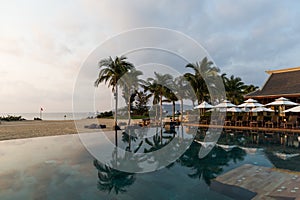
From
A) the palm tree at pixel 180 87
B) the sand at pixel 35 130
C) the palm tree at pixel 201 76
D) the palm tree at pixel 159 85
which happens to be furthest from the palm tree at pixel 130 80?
the palm tree at pixel 201 76

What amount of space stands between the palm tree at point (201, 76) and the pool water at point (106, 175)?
1364 centimetres

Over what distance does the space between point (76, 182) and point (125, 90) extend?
46.3ft

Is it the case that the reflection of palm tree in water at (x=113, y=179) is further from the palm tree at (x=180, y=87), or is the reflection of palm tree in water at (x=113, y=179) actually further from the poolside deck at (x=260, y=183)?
the palm tree at (x=180, y=87)

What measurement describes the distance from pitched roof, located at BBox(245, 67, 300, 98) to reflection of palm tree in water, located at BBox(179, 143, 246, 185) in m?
12.6

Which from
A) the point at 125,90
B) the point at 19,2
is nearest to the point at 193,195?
the point at 19,2

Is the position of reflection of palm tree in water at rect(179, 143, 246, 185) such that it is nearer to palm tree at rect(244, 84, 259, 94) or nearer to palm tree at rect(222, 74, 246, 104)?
palm tree at rect(222, 74, 246, 104)

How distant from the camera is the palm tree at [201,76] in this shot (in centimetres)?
2186

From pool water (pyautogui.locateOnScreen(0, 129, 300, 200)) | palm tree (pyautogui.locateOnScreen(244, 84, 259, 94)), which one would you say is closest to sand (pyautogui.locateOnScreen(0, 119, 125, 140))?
pool water (pyautogui.locateOnScreen(0, 129, 300, 200))

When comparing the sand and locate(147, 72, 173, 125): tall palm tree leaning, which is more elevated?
locate(147, 72, 173, 125): tall palm tree leaning

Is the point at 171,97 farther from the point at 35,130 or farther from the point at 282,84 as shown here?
the point at 35,130

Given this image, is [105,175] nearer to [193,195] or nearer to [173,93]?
[193,195]

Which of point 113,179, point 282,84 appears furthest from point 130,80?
point 282,84

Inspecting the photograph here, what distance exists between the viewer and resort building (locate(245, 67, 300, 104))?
57.4ft

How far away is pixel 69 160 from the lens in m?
7.34
